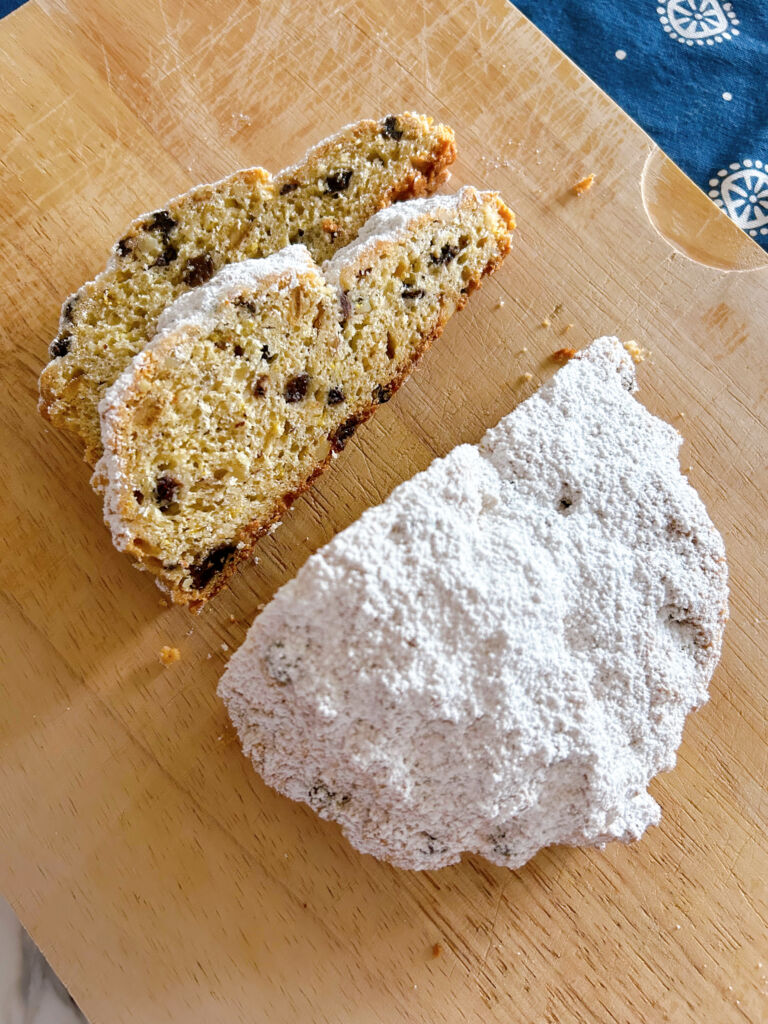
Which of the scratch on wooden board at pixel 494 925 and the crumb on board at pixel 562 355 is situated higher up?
the crumb on board at pixel 562 355

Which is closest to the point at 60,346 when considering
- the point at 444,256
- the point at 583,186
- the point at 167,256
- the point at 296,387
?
the point at 167,256

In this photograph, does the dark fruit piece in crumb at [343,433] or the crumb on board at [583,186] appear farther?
the crumb on board at [583,186]

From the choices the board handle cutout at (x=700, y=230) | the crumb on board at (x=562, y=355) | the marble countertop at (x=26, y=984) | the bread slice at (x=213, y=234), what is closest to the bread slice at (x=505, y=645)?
the crumb on board at (x=562, y=355)

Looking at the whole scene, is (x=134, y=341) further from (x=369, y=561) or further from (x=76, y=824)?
(x=76, y=824)

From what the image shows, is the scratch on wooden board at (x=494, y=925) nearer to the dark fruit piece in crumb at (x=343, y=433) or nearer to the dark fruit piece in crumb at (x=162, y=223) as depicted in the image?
the dark fruit piece in crumb at (x=343, y=433)

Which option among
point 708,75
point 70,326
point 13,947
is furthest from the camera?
point 708,75

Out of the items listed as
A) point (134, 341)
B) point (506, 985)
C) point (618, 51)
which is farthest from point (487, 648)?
point (618, 51)

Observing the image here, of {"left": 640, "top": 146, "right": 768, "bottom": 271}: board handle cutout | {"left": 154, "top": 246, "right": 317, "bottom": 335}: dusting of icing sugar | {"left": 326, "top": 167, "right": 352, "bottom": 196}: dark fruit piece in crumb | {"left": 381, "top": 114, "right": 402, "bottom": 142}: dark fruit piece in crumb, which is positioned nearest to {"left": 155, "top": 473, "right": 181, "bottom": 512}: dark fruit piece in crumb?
{"left": 154, "top": 246, "right": 317, "bottom": 335}: dusting of icing sugar

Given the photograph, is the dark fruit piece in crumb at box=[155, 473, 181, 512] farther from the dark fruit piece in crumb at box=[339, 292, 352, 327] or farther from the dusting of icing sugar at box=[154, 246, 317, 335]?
the dark fruit piece in crumb at box=[339, 292, 352, 327]
